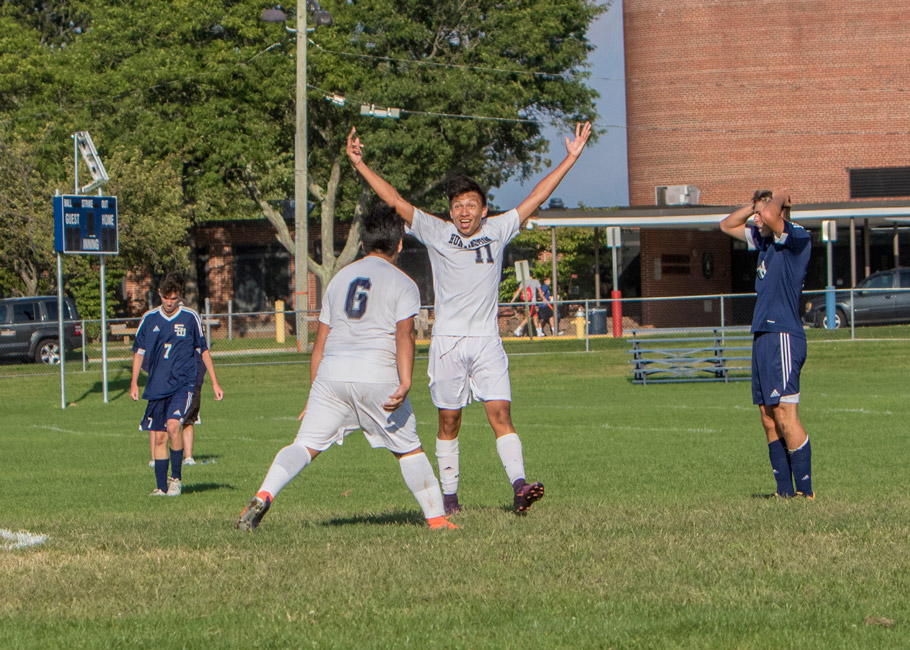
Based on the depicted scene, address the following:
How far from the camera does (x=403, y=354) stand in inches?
268

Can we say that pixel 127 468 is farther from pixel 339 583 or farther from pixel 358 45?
pixel 358 45

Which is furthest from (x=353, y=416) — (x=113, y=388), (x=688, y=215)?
(x=688, y=215)

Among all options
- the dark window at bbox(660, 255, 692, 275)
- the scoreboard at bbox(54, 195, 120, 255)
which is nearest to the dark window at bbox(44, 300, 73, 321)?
the scoreboard at bbox(54, 195, 120, 255)

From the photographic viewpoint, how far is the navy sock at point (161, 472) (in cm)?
1097

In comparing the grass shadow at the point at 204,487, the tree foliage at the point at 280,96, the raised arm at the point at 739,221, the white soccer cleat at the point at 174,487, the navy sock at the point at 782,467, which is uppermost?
the tree foliage at the point at 280,96

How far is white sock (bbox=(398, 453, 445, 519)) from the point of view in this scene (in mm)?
7027

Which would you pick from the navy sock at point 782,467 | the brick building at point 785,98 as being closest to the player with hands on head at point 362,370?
the navy sock at point 782,467

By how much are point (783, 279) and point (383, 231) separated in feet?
9.43

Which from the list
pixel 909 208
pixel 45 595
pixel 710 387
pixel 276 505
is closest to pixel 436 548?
pixel 45 595

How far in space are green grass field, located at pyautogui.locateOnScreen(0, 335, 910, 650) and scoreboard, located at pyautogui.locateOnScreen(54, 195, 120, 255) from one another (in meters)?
8.92

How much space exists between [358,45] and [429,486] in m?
33.8

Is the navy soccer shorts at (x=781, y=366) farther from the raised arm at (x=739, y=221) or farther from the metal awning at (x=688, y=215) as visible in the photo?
the metal awning at (x=688, y=215)

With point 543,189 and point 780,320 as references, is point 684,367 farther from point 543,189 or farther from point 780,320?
point 543,189

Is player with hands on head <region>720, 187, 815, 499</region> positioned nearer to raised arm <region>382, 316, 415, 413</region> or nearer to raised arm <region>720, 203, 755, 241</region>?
raised arm <region>720, 203, 755, 241</region>
